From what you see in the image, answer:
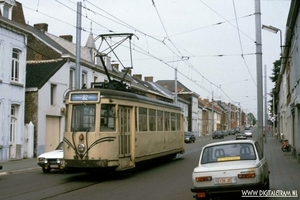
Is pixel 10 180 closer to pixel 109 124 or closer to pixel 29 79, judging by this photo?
pixel 109 124

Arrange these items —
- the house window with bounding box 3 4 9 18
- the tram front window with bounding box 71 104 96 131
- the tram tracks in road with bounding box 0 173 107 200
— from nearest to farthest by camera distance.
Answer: the tram tracks in road with bounding box 0 173 107 200
the tram front window with bounding box 71 104 96 131
the house window with bounding box 3 4 9 18

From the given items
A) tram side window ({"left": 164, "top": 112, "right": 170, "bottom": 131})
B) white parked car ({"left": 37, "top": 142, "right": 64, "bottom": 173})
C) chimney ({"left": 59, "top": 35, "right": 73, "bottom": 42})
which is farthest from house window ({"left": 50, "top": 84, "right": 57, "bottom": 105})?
white parked car ({"left": 37, "top": 142, "right": 64, "bottom": 173})

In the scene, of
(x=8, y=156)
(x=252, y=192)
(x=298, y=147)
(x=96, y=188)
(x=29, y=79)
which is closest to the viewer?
(x=252, y=192)

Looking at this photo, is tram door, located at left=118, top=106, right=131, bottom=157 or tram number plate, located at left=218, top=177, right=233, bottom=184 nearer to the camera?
tram number plate, located at left=218, top=177, right=233, bottom=184

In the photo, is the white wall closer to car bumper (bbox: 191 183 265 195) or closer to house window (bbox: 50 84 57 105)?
house window (bbox: 50 84 57 105)

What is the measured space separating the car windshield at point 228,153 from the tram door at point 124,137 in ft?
16.6

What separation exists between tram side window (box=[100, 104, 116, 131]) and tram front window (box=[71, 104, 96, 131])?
1.01 ft

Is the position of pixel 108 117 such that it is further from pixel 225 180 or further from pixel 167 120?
pixel 167 120

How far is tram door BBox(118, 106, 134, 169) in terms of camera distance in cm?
1534

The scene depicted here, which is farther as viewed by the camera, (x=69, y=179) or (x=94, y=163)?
(x=69, y=179)

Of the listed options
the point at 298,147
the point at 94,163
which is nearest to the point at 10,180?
the point at 94,163

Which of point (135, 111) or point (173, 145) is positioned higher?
point (135, 111)

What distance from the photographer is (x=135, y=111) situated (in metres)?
16.7

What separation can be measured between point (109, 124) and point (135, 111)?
1.96 m
